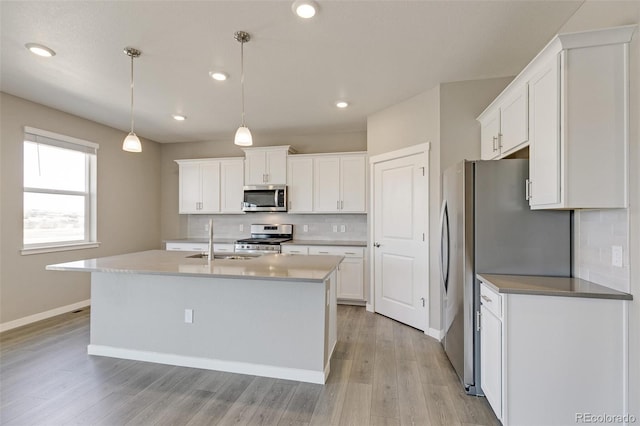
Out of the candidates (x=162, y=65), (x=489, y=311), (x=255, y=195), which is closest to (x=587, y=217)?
(x=489, y=311)

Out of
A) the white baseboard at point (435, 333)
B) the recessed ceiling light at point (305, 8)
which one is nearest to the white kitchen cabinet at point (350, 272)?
the white baseboard at point (435, 333)

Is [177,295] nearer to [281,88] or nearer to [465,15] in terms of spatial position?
[281,88]

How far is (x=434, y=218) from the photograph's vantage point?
327cm

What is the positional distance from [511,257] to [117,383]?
312 cm

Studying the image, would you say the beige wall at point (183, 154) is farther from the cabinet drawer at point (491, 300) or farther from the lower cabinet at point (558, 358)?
the lower cabinet at point (558, 358)

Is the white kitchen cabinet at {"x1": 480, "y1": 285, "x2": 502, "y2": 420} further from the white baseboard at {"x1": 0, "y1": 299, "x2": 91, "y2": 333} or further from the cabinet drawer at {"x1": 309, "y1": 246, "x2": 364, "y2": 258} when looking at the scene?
the white baseboard at {"x1": 0, "y1": 299, "x2": 91, "y2": 333}

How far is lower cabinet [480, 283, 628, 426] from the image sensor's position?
165 cm

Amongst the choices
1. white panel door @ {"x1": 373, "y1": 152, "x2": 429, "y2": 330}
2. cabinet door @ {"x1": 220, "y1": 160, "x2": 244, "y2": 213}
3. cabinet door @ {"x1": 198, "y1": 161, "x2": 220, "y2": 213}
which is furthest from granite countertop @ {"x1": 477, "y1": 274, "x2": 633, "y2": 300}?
cabinet door @ {"x1": 198, "y1": 161, "x2": 220, "y2": 213}

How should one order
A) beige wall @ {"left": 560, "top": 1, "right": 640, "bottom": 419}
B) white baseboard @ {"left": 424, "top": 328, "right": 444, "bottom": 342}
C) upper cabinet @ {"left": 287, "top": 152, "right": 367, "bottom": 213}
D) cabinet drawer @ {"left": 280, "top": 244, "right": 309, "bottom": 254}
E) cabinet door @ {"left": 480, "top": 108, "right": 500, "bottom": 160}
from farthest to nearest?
upper cabinet @ {"left": 287, "top": 152, "right": 367, "bottom": 213} < cabinet drawer @ {"left": 280, "top": 244, "right": 309, "bottom": 254} < white baseboard @ {"left": 424, "top": 328, "right": 444, "bottom": 342} < cabinet door @ {"left": 480, "top": 108, "right": 500, "bottom": 160} < beige wall @ {"left": 560, "top": 1, "right": 640, "bottom": 419}

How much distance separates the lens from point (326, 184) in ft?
15.5

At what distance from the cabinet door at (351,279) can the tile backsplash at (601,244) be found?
2613 mm

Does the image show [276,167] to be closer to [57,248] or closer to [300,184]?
Result: [300,184]

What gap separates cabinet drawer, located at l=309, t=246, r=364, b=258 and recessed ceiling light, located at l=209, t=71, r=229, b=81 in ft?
8.29

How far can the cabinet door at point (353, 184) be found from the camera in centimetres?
457
